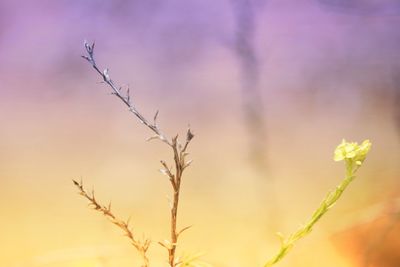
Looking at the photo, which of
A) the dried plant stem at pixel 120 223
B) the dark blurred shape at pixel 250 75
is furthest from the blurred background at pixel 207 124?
the dried plant stem at pixel 120 223

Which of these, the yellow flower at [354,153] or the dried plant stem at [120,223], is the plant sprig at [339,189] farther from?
the dried plant stem at [120,223]

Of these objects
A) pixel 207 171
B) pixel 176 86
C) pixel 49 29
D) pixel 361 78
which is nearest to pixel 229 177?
pixel 207 171

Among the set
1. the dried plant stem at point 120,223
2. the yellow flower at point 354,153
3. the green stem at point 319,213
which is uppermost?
the dried plant stem at point 120,223

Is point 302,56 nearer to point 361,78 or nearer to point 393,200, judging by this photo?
point 361,78

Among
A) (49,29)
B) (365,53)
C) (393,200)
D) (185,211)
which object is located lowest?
(393,200)

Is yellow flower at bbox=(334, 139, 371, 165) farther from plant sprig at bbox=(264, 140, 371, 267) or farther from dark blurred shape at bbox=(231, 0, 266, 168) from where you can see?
dark blurred shape at bbox=(231, 0, 266, 168)

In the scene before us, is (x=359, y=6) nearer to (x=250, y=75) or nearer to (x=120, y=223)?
(x=250, y=75)

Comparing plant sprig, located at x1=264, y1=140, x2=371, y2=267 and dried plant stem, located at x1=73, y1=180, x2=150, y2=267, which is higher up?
dried plant stem, located at x1=73, y1=180, x2=150, y2=267

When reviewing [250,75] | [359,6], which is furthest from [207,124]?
[359,6]

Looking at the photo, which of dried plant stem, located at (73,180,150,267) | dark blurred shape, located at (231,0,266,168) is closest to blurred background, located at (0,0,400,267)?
dark blurred shape, located at (231,0,266,168)
